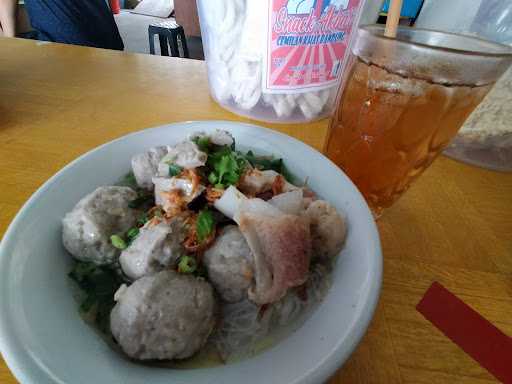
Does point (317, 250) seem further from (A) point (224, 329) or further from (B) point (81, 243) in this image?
(B) point (81, 243)

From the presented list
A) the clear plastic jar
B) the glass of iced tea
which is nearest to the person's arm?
the clear plastic jar

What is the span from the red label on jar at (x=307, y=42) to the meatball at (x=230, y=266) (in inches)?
19.4

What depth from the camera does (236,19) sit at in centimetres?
73

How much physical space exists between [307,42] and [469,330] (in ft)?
2.16

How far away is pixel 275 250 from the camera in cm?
43

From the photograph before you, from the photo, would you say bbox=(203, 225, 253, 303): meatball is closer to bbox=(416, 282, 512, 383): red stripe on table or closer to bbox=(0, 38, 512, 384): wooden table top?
bbox=(0, 38, 512, 384): wooden table top

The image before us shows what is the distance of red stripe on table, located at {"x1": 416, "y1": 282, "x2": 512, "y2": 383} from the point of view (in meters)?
0.45

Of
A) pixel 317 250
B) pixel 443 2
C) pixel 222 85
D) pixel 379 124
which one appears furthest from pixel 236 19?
pixel 443 2

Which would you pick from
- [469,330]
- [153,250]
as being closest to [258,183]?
[153,250]

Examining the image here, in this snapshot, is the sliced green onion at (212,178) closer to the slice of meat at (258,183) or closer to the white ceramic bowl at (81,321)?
the slice of meat at (258,183)

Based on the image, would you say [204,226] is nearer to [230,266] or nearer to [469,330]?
[230,266]

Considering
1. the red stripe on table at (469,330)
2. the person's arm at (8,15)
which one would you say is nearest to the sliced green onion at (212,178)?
the red stripe on table at (469,330)

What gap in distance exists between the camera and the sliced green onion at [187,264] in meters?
0.43

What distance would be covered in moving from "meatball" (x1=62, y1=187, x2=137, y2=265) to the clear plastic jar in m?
0.48
